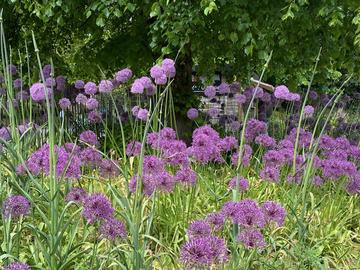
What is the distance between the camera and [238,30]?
14.5ft

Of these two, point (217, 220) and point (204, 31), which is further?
point (204, 31)

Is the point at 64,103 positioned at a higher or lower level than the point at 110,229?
higher

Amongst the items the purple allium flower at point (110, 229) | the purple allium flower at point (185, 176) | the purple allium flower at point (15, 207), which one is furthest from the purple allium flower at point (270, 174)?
the purple allium flower at point (15, 207)

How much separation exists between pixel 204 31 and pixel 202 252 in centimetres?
359

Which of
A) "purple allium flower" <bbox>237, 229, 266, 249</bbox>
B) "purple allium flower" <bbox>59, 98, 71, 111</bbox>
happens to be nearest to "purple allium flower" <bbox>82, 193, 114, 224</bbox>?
"purple allium flower" <bbox>237, 229, 266, 249</bbox>

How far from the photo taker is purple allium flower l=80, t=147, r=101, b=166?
283cm

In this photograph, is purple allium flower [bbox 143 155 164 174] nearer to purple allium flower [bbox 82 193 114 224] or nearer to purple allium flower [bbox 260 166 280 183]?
purple allium flower [bbox 82 193 114 224]

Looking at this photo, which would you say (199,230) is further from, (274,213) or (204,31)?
(204,31)

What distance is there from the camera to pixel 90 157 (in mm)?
2824

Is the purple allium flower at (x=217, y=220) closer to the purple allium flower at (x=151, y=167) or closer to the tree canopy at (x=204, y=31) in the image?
the purple allium flower at (x=151, y=167)

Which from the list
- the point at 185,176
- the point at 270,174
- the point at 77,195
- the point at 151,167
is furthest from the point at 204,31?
the point at 77,195

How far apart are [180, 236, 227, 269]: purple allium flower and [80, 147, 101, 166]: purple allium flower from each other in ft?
4.14

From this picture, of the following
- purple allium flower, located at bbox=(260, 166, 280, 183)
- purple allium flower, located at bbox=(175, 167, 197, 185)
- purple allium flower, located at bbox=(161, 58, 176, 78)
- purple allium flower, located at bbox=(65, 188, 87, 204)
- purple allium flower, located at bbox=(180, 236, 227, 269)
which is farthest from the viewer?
purple allium flower, located at bbox=(161, 58, 176, 78)

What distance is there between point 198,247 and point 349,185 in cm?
160
